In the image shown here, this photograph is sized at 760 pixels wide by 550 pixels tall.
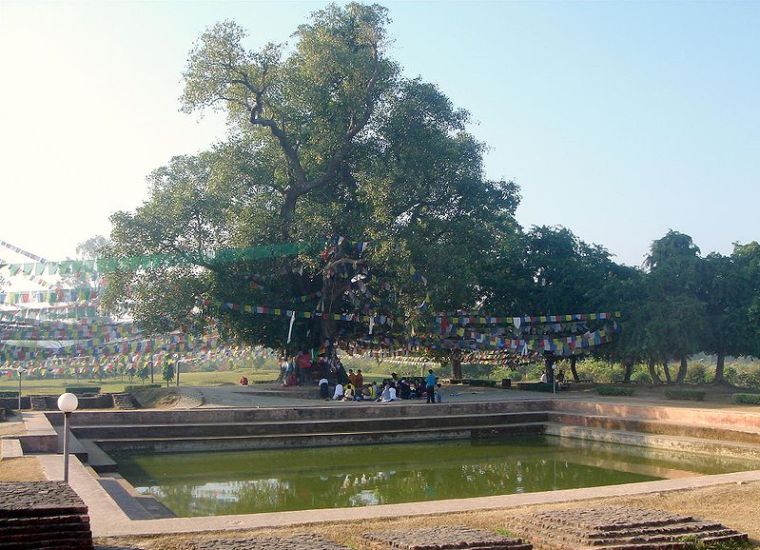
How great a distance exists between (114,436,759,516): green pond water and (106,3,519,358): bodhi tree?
7.92 meters

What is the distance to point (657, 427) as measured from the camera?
1902cm

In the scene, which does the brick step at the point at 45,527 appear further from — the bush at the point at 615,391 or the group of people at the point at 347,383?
the bush at the point at 615,391

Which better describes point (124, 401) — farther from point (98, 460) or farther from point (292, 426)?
point (98, 460)

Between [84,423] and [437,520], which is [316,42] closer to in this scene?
[84,423]

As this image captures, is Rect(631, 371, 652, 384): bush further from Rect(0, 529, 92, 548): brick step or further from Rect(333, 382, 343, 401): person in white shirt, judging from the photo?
Rect(0, 529, 92, 548): brick step

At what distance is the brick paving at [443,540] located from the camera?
7.00 metres

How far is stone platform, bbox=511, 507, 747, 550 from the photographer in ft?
23.9

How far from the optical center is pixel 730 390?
26.2 m

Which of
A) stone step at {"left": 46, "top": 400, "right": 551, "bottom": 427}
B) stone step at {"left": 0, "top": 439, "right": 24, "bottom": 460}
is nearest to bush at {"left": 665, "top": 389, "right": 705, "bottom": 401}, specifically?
stone step at {"left": 46, "top": 400, "right": 551, "bottom": 427}

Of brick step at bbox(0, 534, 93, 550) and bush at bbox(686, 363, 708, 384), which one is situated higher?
bush at bbox(686, 363, 708, 384)

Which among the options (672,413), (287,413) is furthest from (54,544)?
(672,413)

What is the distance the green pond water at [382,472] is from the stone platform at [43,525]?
17.2ft

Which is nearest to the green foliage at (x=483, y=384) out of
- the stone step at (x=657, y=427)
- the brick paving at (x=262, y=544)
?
the stone step at (x=657, y=427)

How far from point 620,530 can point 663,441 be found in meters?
11.3
